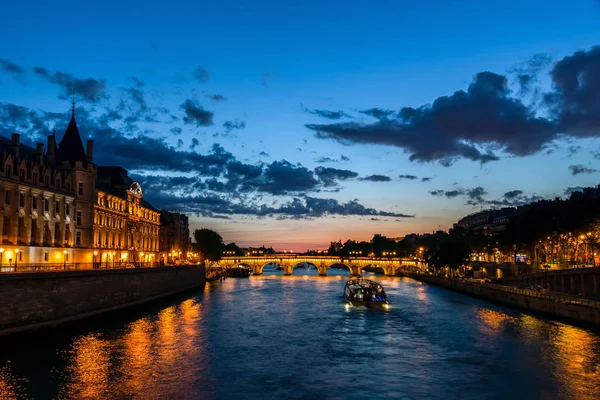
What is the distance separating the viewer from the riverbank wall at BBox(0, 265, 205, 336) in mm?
46988

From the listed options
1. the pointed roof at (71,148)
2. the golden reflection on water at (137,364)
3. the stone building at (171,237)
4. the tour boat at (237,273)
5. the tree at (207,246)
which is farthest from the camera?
the tour boat at (237,273)

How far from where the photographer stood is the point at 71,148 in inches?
3383

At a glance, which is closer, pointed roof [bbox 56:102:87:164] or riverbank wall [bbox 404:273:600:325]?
riverbank wall [bbox 404:273:600:325]

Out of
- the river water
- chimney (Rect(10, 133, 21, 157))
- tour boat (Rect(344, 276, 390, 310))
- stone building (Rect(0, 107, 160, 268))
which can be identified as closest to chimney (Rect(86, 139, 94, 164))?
stone building (Rect(0, 107, 160, 268))

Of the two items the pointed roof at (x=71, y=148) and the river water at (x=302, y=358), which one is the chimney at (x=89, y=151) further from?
the river water at (x=302, y=358)

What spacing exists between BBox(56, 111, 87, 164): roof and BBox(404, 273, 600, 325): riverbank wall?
6695 centimetres

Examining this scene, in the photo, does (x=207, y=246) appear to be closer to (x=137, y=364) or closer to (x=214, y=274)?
(x=214, y=274)

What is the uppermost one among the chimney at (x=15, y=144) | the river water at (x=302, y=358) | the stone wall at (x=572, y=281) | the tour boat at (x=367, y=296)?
the chimney at (x=15, y=144)

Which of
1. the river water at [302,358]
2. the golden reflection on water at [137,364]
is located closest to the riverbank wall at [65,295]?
the river water at [302,358]

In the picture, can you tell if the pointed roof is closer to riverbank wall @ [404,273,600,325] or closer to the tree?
riverbank wall @ [404,273,600,325]

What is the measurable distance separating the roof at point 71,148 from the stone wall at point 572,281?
7438 cm

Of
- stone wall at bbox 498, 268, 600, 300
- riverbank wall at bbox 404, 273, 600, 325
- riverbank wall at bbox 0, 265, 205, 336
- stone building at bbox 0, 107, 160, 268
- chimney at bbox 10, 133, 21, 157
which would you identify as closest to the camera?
riverbank wall at bbox 0, 265, 205, 336

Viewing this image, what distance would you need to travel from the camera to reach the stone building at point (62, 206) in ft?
213

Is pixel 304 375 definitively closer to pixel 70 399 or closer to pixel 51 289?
pixel 70 399
